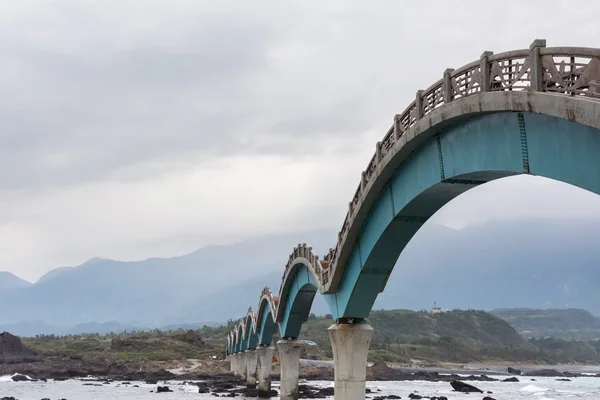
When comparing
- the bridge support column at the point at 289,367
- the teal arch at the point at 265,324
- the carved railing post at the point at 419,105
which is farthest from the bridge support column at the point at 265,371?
the carved railing post at the point at 419,105

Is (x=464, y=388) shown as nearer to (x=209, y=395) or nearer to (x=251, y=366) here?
(x=251, y=366)

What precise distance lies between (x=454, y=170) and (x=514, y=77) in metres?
5.18

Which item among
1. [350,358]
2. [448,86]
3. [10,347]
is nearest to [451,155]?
[448,86]

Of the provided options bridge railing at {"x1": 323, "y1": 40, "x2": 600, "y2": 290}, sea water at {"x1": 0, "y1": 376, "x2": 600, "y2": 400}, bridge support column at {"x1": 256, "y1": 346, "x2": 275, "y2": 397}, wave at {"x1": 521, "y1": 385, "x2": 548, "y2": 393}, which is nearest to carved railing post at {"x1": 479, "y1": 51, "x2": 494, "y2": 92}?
bridge railing at {"x1": 323, "y1": 40, "x2": 600, "y2": 290}

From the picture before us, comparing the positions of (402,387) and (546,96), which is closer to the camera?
(546,96)

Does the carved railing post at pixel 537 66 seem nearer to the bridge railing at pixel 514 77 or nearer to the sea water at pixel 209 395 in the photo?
the bridge railing at pixel 514 77

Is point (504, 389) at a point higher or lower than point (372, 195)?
lower

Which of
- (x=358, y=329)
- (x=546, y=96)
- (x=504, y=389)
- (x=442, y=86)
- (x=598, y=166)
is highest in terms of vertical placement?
(x=442, y=86)

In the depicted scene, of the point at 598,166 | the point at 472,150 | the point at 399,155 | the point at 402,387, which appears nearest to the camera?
the point at 598,166

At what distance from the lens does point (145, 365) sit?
116125mm

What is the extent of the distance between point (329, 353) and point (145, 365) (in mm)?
53564

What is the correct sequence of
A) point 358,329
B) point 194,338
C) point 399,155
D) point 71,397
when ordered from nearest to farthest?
point 399,155, point 358,329, point 71,397, point 194,338

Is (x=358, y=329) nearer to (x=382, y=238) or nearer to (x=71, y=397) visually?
(x=382, y=238)

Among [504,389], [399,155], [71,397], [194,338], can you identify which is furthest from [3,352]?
[399,155]
